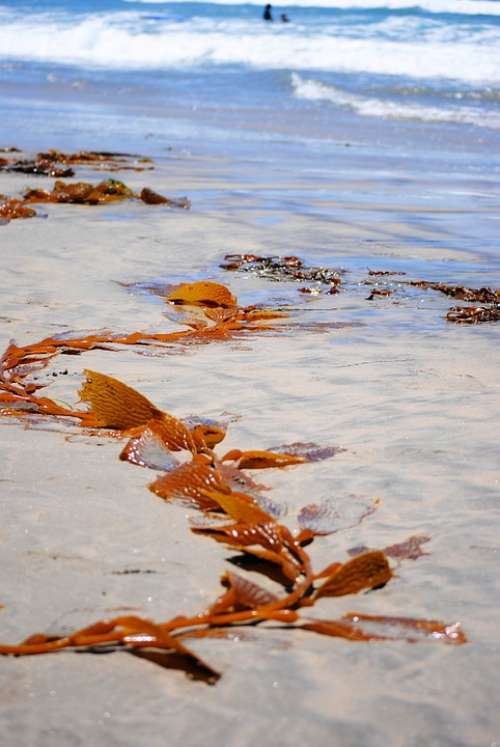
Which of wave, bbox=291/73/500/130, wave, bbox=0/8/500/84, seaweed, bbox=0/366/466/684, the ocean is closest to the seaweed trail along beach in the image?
seaweed, bbox=0/366/466/684

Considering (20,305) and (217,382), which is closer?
(217,382)

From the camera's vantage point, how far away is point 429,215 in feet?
20.1

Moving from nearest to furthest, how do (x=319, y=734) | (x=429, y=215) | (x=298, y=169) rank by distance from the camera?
1. (x=319, y=734)
2. (x=429, y=215)
3. (x=298, y=169)

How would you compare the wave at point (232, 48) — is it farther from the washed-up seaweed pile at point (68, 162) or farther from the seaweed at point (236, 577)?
the seaweed at point (236, 577)

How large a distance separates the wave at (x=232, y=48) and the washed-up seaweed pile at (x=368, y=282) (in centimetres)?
1298

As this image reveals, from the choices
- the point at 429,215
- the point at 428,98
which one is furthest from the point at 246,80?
the point at 429,215

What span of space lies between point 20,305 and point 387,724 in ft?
8.83

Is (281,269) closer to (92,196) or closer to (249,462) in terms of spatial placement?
(92,196)

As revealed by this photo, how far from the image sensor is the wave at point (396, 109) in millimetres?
12055

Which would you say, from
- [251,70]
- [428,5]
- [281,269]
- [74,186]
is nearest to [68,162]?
[74,186]

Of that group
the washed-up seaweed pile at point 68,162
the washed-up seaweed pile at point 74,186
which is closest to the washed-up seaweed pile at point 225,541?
the washed-up seaweed pile at point 74,186

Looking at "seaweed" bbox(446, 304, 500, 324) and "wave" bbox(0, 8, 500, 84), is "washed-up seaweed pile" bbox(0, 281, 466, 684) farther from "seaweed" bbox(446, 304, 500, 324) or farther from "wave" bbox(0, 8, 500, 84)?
"wave" bbox(0, 8, 500, 84)

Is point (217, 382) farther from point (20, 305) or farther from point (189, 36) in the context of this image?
point (189, 36)

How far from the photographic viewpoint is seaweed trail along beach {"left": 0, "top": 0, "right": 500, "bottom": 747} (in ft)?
4.87
